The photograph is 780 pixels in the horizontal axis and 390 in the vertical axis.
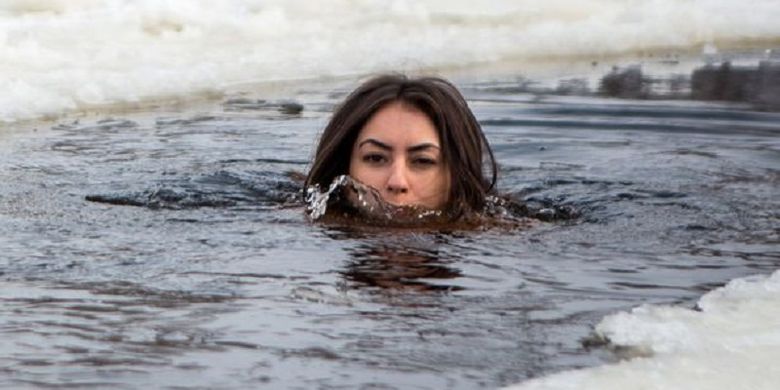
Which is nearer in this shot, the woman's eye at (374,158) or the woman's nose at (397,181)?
the woman's nose at (397,181)

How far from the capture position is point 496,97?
1036 cm

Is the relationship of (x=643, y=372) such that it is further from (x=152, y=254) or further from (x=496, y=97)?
(x=496, y=97)

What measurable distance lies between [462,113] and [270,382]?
3060 millimetres

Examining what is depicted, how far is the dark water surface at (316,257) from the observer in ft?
12.6

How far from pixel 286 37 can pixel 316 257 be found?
7800 mm

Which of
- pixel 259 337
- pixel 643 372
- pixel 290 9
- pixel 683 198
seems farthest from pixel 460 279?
pixel 290 9

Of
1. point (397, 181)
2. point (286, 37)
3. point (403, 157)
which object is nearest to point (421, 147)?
point (403, 157)

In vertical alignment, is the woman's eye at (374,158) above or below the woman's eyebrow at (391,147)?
below

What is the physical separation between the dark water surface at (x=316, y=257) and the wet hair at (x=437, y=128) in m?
0.30

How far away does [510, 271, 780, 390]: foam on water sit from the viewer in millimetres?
3570

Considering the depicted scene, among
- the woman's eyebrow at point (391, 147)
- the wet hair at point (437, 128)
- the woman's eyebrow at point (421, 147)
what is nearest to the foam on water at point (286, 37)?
the wet hair at point (437, 128)

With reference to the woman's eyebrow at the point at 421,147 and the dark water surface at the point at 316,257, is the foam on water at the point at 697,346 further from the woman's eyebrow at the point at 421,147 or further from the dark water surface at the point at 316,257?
the woman's eyebrow at the point at 421,147

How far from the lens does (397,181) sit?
6.02m

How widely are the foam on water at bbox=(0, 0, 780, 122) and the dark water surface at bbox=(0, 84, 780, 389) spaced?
143 centimetres
